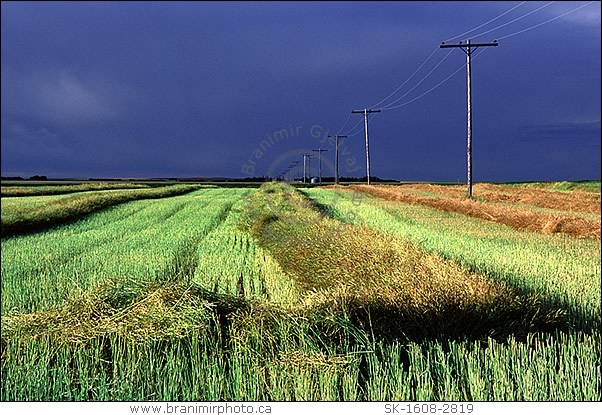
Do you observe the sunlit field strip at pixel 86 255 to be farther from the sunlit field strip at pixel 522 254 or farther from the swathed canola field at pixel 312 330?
the sunlit field strip at pixel 522 254

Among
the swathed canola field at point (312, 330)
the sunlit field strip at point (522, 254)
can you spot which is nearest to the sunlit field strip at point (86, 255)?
the swathed canola field at point (312, 330)

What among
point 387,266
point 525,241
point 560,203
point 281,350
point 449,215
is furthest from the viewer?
point 560,203

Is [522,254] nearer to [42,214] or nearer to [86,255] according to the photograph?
[86,255]

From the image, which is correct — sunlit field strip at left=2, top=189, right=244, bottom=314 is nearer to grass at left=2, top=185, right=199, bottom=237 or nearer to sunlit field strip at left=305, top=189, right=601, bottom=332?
grass at left=2, top=185, right=199, bottom=237

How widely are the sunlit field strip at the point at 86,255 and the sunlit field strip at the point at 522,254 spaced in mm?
4069

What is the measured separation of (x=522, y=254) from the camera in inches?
370

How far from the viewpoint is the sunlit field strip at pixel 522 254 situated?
263 inches

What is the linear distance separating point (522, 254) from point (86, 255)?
6.46m

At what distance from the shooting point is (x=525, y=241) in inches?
446

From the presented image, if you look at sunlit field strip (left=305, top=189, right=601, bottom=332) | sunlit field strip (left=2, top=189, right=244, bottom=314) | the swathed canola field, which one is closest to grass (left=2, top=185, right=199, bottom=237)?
sunlit field strip (left=2, top=189, right=244, bottom=314)

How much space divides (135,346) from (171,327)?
26cm

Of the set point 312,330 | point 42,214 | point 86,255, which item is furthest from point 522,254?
point 42,214

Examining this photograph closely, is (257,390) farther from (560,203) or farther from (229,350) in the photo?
(560,203)
